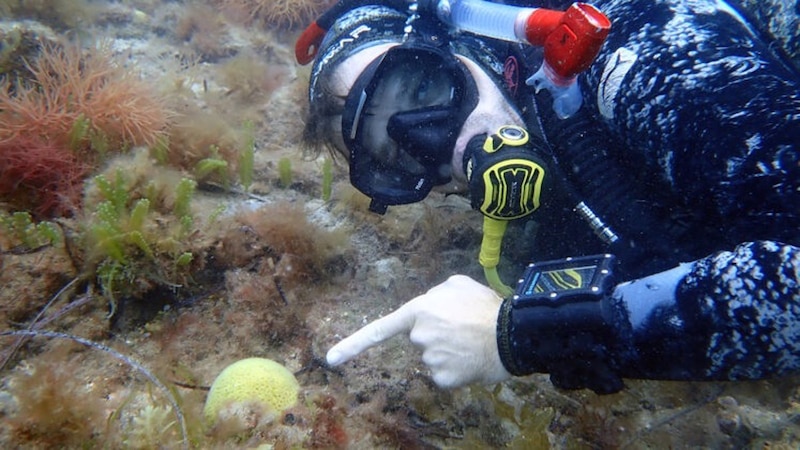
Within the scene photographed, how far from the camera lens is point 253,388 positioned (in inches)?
79.0

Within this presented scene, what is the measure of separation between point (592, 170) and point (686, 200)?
44 centimetres

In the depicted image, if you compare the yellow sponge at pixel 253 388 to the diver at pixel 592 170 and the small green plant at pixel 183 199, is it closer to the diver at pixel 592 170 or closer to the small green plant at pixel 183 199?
the diver at pixel 592 170

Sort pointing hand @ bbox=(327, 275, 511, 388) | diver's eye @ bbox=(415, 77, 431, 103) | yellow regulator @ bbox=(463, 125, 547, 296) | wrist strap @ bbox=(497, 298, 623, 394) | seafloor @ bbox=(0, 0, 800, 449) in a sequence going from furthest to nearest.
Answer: diver's eye @ bbox=(415, 77, 431, 103)
yellow regulator @ bbox=(463, 125, 547, 296)
seafloor @ bbox=(0, 0, 800, 449)
pointing hand @ bbox=(327, 275, 511, 388)
wrist strap @ bbox=(497, 298, 623, 394)

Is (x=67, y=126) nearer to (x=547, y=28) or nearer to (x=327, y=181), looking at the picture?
(x=327, y=181)

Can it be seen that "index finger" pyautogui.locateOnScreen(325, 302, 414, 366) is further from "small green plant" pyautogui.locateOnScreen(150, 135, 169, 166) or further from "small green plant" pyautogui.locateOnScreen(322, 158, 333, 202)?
"small green plant" pyautogui.locateOnScreen(150, 135, 169, 166)

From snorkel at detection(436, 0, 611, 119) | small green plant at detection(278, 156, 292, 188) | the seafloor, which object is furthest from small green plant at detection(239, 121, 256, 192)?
snorkel at detection(436, 0, 611, 119)

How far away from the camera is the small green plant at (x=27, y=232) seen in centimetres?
250

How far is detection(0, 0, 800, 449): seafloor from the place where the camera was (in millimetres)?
1968

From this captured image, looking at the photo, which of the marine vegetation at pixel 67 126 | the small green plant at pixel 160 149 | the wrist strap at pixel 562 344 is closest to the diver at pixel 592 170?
the wrist strap at pixel 562 344

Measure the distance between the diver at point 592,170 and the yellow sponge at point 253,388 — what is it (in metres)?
0.41

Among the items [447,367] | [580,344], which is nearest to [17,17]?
[447,367]

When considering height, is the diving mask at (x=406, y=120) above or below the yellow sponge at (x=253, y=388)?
above

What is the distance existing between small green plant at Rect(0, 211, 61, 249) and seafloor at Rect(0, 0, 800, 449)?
0.5 inches

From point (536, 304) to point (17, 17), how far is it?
22.1 ft
